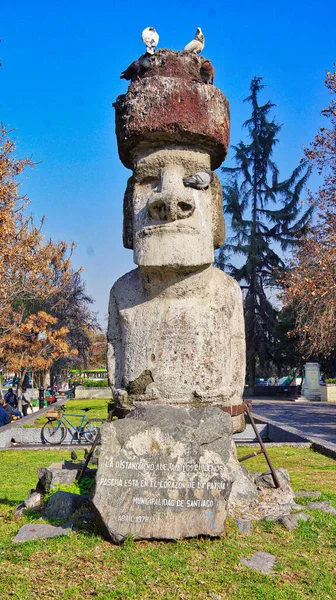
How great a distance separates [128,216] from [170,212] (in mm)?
671

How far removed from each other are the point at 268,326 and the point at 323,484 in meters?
25.5

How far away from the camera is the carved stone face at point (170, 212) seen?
5.02m

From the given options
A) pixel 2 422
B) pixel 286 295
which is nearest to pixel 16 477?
pixel 2 422

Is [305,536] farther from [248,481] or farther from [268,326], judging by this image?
[268,326]

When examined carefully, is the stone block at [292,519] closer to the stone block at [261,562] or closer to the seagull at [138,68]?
the stone block at [261,562]

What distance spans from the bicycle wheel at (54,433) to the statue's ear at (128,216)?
28.1 ft

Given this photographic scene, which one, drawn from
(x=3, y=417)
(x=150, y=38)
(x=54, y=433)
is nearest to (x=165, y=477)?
(x=150, y=38)

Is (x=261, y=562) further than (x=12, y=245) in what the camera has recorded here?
No

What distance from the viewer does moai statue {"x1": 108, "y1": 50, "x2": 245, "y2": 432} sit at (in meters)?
5.02

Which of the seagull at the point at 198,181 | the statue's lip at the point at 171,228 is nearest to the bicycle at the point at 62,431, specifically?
the statue's lip at the point at 171,228

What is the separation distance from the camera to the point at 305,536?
4492mm

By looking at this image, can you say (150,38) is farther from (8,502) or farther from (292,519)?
(8,502)

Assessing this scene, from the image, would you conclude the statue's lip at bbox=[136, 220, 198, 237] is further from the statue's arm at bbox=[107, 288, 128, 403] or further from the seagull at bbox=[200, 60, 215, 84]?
the seagull at bbox=[200, 60, 215, 84]

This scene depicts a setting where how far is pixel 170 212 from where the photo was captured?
5031mm
